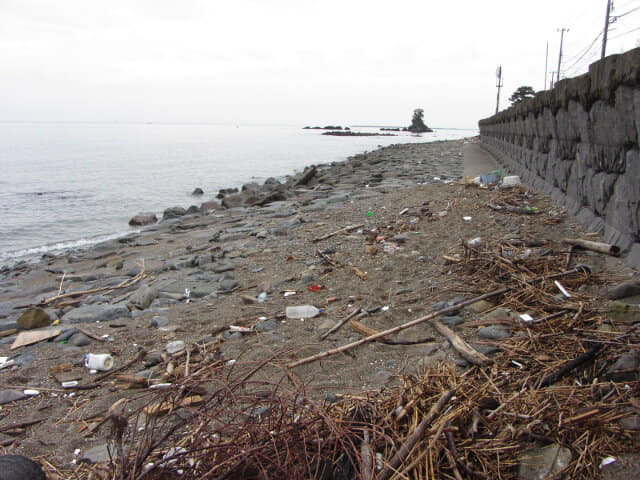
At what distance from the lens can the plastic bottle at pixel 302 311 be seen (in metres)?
3.90

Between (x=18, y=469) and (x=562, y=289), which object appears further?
(x=562, y=289)

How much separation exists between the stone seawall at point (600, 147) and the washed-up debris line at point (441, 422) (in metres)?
1.44

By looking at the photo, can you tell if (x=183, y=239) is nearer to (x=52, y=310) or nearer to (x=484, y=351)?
(x=52, y=310)

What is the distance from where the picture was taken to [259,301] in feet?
14.6

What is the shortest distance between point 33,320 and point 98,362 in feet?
5.61

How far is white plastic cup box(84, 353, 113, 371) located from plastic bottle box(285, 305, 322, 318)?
1.55 meters

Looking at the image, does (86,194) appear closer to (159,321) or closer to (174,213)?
(174,213)

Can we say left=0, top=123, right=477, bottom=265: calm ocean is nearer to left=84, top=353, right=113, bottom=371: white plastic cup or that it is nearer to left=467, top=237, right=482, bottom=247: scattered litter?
left=84, top=353, right=113, bottom=371: white plastic cup

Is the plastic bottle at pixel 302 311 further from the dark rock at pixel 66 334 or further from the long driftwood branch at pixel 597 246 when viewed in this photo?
the long driftwood branch at pixel 597 246

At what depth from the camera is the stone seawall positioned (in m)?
3.38

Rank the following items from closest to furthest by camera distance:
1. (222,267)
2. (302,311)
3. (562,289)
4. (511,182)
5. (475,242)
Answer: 1. (562,289)
2. (302,311)
3. (475,242)
4. (222,267)
5. (511,182)

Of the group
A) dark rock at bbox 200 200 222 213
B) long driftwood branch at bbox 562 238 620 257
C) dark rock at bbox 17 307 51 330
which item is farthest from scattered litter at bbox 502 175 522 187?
dark rock at bbox 200 200 222 213

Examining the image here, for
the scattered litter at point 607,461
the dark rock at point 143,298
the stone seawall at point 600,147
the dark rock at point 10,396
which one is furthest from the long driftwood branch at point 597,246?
the dark rock at point 10,396

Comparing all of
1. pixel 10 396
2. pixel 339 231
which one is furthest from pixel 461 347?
pixel 339 231
